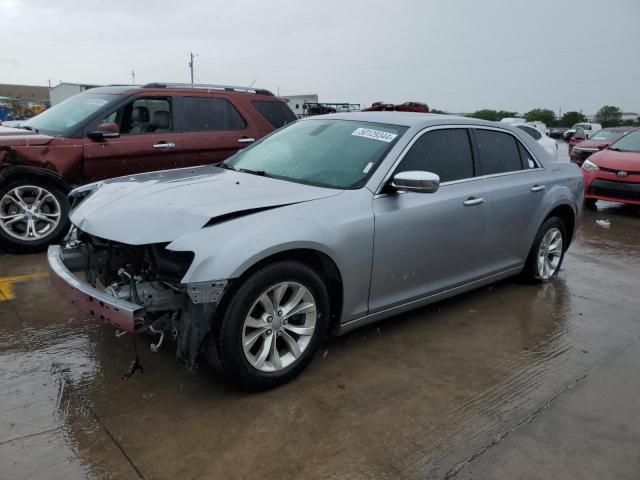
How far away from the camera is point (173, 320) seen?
3.00 metres

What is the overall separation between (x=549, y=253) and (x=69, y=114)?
221 inches

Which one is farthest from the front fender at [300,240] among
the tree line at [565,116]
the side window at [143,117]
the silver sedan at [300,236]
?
the tree line at [565,116]

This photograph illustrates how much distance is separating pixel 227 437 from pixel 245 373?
37 cm

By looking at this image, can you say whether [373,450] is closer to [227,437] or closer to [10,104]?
[227,437]

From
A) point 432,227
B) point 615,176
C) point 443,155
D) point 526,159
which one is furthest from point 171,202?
point 615,176

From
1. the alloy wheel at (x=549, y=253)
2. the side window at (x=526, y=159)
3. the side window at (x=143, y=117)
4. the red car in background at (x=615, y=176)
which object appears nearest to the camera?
the side window at (x=526, y=159)

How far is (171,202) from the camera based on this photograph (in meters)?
3.27

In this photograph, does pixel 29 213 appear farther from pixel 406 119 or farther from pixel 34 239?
pixel 406 119

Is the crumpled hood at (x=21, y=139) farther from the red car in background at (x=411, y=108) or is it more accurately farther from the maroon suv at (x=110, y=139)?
the red car in background at (x=411, y=108)

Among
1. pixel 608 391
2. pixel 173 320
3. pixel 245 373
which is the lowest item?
pixel 608 391

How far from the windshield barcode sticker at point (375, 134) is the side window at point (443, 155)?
0.57ft

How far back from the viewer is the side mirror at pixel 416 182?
11.4 feet

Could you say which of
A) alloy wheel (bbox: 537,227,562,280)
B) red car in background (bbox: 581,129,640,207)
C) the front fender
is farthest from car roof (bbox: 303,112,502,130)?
red car in background (bbox: 581,129,640,207)

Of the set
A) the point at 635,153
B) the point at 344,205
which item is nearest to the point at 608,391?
the point at 344,205
